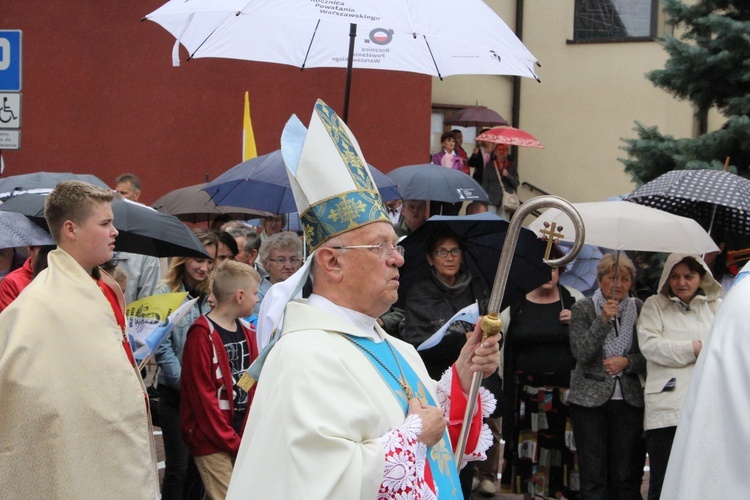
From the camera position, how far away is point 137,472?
4934mm

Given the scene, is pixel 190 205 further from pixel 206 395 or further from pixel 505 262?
pixel 505 262

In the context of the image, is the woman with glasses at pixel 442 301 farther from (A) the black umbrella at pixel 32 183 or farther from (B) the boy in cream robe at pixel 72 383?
(A) the black umbrella at pixel 32 183

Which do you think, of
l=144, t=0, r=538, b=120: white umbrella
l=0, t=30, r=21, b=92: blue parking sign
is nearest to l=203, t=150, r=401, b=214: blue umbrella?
l=144, t=0, r=538, b=120: white umbrella

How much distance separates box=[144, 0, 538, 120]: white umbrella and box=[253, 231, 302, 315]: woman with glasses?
1197 millimetres

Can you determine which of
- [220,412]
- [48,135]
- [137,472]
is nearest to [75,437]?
[137,472]

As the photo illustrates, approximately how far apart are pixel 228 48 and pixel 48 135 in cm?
585

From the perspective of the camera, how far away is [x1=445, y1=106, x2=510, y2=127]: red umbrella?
15688 millimetres

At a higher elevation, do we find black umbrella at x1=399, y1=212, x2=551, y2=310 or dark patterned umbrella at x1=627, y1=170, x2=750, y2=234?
dark patterned umbrella at x1=627, y1=170, x2=750, y2=234

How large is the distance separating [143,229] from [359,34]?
271 cm

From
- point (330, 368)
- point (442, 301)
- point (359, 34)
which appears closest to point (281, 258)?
point (442, 301)

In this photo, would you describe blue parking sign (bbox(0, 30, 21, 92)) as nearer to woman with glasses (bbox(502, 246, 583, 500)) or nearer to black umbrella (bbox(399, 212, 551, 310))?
black umbrella (bbox(399, 212, 551, 310))

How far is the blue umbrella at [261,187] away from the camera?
26.2ft

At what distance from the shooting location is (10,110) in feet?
24.6

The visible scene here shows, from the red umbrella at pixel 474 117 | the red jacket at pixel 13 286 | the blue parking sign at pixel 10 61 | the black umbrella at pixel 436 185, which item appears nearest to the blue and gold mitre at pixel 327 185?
the red jacket at pixel 13 286
